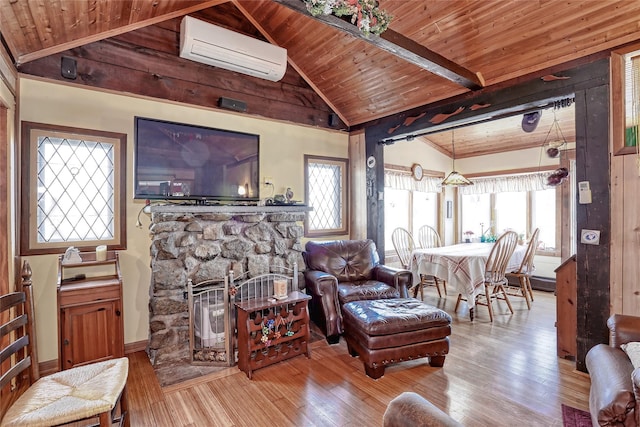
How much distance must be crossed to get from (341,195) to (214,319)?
2380 millimetres

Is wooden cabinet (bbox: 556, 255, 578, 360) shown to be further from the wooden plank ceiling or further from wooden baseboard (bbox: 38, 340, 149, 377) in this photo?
wooden baseboard (bbox: 38, 340, 149, 377)

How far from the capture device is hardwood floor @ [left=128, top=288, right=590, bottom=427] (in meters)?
2.03

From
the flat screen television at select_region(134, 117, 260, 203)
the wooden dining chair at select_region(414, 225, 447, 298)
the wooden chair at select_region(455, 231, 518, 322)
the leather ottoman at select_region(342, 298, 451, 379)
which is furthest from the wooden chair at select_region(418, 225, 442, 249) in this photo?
the flat screen television at select_region(134, 117, 260, 203)

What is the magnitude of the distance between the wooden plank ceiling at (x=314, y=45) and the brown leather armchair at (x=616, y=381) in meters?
1.98

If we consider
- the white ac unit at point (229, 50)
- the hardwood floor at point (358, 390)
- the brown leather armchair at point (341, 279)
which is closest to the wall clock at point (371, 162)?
the brown leather armchair at point (341, 279)

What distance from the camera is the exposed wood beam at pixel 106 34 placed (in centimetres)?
255

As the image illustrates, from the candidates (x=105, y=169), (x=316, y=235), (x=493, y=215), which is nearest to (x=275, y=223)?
(x=316, y=235)

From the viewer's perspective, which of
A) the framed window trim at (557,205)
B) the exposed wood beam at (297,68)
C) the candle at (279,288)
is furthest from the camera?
the framed window trim at (557,205)

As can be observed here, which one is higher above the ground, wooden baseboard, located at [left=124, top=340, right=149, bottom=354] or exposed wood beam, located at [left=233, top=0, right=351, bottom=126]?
exposed wood beam, located at [left=233, top=0, right=351, bottom=126]

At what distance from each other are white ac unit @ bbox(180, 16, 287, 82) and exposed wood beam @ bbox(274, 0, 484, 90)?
4.48 ft

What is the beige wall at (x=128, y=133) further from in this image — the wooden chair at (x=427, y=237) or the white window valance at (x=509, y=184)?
the white window valance at (x=509, y=184)

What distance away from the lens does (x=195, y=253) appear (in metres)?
2.95

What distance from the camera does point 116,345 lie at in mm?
2434

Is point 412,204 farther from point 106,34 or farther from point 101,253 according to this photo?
point 106,34
